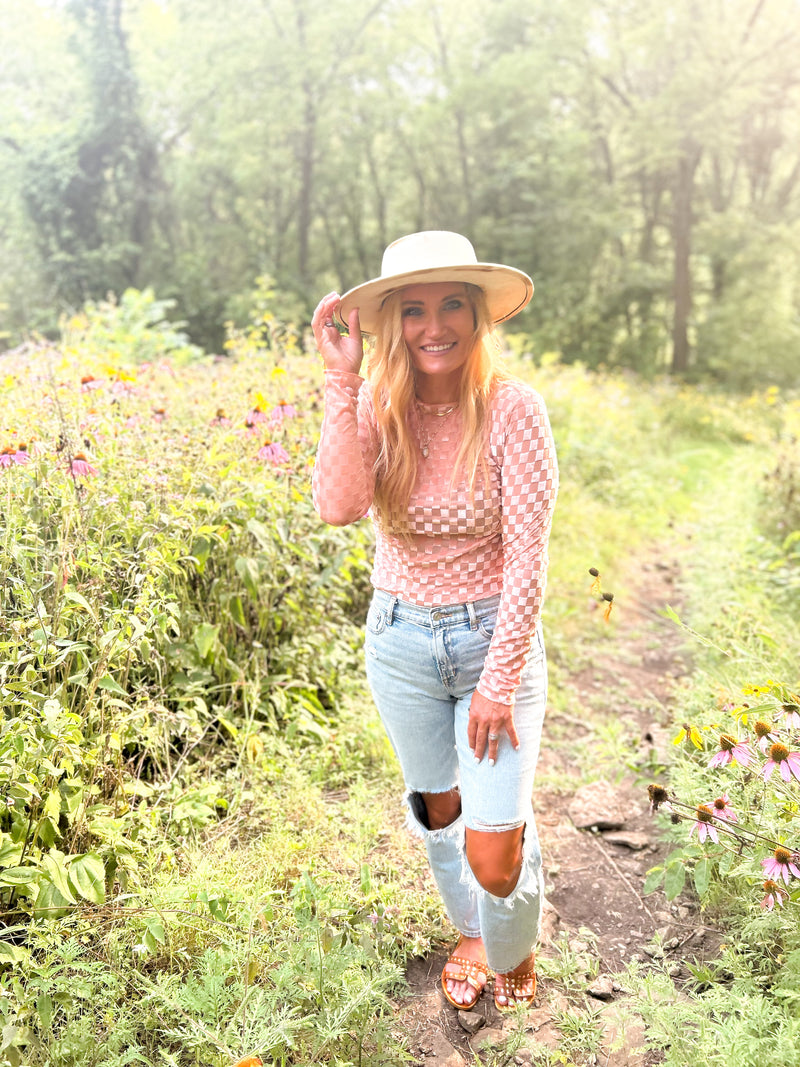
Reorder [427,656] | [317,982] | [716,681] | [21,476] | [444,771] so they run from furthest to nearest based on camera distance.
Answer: [716,681] → [21,476] → [444,771] → [427,656] → [317,982]

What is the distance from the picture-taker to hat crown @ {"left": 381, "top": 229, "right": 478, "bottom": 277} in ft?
6.26

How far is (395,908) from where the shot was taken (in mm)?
2443

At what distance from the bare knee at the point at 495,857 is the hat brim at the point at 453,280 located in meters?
1.26

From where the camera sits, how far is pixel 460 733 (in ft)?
6.55

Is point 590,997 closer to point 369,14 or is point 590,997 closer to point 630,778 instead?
point 630,778

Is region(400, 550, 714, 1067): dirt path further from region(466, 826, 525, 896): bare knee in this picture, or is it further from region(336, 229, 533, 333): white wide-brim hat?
region(336, 229, 533, 333): white wide-brim hat

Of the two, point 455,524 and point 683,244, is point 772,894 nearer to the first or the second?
point 455,524

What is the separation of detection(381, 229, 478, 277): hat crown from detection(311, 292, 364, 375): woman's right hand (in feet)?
0.53

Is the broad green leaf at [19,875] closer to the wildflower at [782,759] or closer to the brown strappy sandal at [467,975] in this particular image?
the brown strappy sandal at [467,975]

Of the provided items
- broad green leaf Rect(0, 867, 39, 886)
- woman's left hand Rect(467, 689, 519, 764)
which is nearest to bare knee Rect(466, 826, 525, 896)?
woman's left hand Rect(467, 689, 519, 764)

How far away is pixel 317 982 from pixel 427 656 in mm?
781

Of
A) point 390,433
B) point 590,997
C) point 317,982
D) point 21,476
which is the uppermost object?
point 390,433

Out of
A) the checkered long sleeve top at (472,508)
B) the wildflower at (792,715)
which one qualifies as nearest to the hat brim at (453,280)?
the checkered long sleeve top at (472,508)

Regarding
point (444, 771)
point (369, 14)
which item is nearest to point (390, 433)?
point (444, 771)
